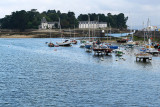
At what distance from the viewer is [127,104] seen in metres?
40.9

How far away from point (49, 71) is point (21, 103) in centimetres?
2850

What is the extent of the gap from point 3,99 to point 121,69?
116 feet

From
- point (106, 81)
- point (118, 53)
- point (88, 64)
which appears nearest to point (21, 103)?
point (106, 81)

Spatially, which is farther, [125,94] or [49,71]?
[49,71]

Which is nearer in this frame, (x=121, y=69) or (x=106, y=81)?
(x=106, y=81)

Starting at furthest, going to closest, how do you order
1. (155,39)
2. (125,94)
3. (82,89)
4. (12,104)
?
1. (155,39)
2. (82,89)
3. (125,94)
4. (12,104)

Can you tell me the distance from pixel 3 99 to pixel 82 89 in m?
13.4

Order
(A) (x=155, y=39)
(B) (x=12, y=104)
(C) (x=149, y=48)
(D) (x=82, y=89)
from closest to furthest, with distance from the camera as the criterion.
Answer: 1. (B) (x=12, y=104)
2. (D) (x=82, y=89)
3. (C) (x=149, y=48)
4. (A) (x=155, y=39)

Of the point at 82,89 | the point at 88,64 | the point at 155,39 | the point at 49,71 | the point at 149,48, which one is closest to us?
the point at 82,89

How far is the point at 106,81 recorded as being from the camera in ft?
186

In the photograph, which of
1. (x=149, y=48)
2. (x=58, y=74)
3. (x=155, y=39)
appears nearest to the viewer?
(x=58, y=74)

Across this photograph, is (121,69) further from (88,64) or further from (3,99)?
(3,99)

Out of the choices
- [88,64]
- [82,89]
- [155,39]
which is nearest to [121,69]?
[88,64]

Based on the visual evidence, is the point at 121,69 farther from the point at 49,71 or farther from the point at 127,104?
the point at 127,104
